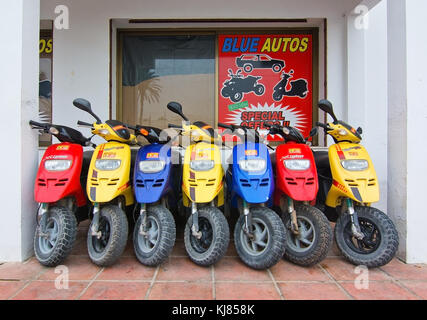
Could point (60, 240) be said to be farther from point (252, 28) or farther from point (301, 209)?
point (252, 28)

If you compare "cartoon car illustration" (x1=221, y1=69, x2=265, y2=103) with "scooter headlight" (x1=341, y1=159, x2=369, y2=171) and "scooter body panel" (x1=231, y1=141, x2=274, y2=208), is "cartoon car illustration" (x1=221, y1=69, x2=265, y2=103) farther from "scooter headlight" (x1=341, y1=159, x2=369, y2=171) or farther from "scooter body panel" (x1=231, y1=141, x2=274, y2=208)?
"scooter headlight" (x1=341, y1=159, x2=369, y2=171)

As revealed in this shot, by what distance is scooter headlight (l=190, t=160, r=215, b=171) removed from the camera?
8.52ft

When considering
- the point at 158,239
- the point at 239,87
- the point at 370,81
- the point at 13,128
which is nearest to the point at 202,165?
the point at 158,239

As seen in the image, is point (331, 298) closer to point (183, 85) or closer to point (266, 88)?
point (266, 88)

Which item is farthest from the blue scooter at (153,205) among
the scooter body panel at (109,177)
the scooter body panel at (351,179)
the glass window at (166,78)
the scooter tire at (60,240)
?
the glass window at (166,78)

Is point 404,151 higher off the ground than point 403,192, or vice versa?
point 404,151

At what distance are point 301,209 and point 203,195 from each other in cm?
94

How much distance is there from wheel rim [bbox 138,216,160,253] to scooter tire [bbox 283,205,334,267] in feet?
4.00

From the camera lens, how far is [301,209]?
268 centimetres

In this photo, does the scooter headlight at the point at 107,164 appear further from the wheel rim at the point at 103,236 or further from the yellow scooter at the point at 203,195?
the yellow scooter at the point at 203,195

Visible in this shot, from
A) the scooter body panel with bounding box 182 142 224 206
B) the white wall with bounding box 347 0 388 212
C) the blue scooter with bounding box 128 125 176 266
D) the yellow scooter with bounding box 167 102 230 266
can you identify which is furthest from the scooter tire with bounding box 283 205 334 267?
the white wall with bounding box 347 0 388 212

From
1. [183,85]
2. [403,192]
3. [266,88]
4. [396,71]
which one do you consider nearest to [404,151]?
[403,192]

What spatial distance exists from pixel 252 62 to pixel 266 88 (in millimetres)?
487

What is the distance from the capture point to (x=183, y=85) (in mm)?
4797
